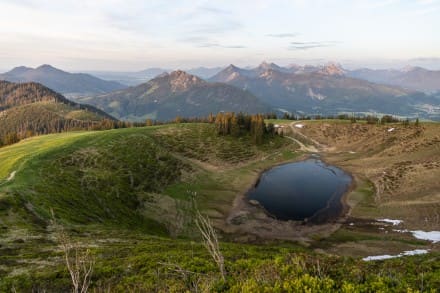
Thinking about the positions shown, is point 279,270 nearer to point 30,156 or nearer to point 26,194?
point 26,194

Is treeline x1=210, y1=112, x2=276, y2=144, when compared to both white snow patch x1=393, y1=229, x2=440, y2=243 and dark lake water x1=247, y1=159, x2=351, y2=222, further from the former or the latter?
white snow patch x1=393, y1=229, x2=440, y2=243

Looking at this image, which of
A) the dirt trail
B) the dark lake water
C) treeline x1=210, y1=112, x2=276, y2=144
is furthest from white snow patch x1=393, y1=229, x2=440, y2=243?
treeline x1=210, y1=112, x2=276, y2=144

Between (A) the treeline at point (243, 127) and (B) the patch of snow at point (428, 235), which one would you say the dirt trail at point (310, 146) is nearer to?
(A) the treeline at point (243, 127)

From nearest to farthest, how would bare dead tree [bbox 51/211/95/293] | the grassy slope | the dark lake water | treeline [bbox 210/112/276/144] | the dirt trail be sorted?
bare dead tree [bbox 51/211/95/293], the grassy slope, the dark lake water, the dirt trail, treeline [bbox 210/112/276/144]

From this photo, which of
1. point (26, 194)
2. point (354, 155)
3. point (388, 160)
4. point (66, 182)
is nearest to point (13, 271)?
point (26, 194)

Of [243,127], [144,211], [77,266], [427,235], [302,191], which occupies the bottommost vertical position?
[302,191]

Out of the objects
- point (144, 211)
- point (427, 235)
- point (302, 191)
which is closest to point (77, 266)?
point (144, 211)

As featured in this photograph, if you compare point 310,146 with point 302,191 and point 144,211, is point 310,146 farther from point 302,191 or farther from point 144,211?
point 144,211
